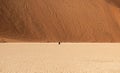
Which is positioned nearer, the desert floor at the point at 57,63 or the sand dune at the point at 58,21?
the desert floor at the point at 57,63

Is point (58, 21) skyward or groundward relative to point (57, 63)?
skyward

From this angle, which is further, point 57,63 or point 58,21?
point 58,21

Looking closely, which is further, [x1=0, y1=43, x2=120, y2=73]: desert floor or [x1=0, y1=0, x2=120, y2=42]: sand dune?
[x1=0, y1=0, x2=120, y2=42]: sand dune

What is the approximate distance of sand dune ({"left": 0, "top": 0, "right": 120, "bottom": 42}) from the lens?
4822cm

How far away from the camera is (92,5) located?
5756cm

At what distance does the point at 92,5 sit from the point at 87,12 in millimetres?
2506

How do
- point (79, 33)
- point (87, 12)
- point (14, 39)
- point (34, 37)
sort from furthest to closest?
point (87, 12)
point (79, 33)
point (34, 37)
point (14, 39)

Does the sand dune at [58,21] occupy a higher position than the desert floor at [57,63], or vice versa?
the sand dune at [58,21]

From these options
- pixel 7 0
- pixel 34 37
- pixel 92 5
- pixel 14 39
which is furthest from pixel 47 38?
pixel 92 5

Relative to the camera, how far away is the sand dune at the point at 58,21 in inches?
1898

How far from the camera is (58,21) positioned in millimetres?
53094

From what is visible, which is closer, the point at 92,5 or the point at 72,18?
the point at 72,18

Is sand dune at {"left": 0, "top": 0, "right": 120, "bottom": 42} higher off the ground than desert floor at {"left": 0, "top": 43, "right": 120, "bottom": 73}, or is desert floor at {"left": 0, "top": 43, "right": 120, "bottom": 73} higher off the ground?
sand dune at {"left": 0, "top": 0, "right": 120, "bottom": 42}

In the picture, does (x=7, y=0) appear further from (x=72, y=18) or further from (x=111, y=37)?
(x=111, y=37)
